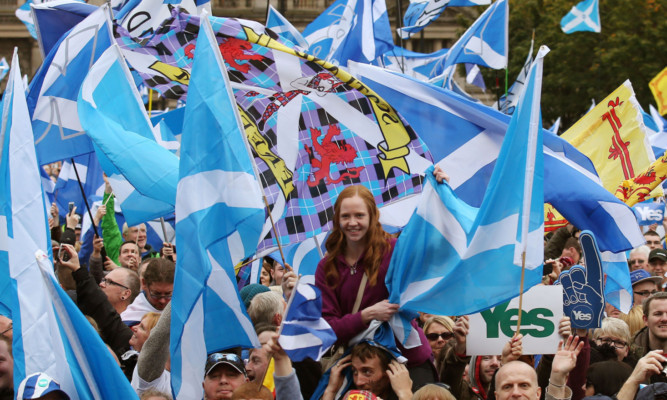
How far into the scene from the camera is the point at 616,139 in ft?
36.1

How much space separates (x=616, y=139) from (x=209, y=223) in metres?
6.13

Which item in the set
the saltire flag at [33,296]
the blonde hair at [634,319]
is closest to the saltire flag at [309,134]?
the saltire flag at [33,296]

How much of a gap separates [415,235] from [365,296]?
39 cm

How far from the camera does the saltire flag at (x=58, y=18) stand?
9.12m

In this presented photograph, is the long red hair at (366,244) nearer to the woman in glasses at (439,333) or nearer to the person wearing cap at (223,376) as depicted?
the person wearing cap at (223,376)

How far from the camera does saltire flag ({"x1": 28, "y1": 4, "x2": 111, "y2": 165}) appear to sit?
26.8 feet

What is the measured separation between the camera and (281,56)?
6.73 metres

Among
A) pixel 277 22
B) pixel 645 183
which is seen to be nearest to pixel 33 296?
pixel 645 183

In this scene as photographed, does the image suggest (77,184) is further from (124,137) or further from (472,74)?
(472,74)

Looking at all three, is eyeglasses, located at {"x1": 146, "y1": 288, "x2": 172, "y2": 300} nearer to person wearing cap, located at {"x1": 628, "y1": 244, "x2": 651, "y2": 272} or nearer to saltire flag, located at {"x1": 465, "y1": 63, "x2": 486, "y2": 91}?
person wearing cap, located at {"x1": 628, "y1": 244, "x2": 651, "y2": 272}

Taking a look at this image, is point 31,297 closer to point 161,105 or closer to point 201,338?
point 201,338

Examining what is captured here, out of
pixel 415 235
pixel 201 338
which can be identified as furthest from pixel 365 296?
pixel 201 338

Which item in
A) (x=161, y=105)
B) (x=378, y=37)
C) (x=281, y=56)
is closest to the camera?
(x=281, y=56)

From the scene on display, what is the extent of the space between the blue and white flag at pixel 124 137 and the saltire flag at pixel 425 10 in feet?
25.2
